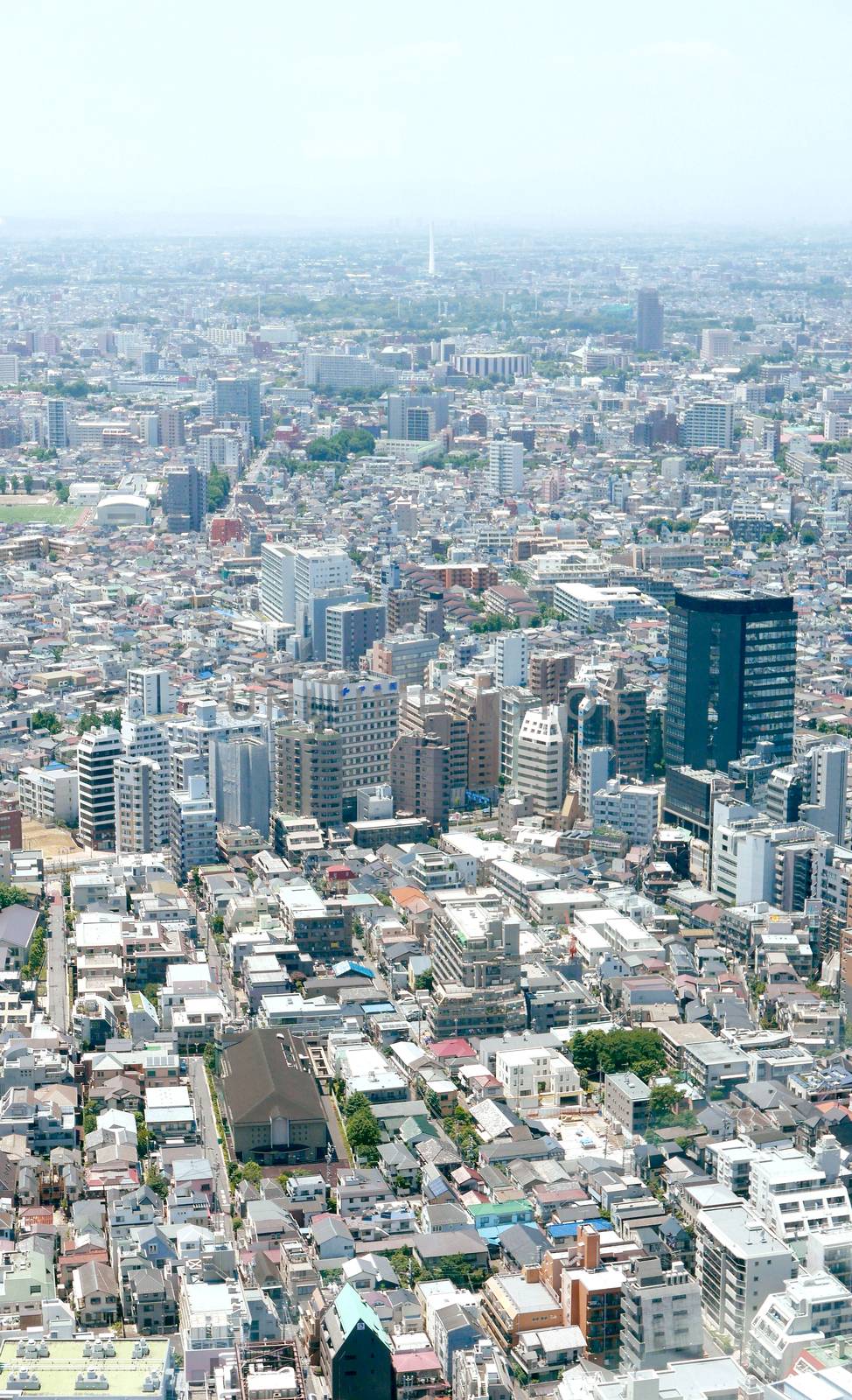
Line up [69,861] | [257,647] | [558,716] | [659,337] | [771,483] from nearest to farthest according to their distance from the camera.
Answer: [69,861] < [558,716] < [257,647] < [771,483] < [659,337]

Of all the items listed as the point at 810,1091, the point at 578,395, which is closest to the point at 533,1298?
the point at 810,1091

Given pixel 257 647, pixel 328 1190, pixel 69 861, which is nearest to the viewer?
pixel 328 1190

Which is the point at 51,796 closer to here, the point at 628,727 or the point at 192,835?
the point at 192,835

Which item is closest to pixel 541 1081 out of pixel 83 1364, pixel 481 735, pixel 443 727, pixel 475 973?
pixel 475 973

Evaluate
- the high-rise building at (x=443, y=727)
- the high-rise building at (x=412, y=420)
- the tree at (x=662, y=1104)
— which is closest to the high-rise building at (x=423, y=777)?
the high-rise building at (x=443, y=727)

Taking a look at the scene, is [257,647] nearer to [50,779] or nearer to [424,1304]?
[50,779]

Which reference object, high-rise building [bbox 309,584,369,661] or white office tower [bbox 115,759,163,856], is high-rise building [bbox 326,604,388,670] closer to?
high-rise building [bbox 309,584,369,661]
